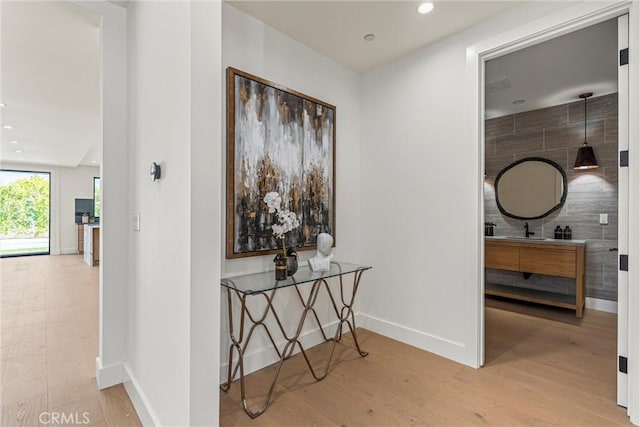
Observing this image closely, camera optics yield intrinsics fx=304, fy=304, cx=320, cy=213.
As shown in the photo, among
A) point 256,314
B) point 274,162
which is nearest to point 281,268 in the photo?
point 256,314

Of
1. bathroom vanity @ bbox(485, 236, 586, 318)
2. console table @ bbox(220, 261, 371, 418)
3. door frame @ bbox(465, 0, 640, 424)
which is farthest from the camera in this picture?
bathroom vanity @ bbox(485, 236, 586, 318)

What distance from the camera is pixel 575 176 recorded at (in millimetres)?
3805

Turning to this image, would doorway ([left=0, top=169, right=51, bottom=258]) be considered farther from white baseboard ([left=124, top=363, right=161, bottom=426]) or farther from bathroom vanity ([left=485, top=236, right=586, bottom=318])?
bathroom vanity ([left=485, top=236, right=586, bottom=318])

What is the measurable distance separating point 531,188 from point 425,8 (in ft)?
10.2

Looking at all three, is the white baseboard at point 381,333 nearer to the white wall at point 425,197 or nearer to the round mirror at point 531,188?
the white wall at point 425,197

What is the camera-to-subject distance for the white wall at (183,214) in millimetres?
1278

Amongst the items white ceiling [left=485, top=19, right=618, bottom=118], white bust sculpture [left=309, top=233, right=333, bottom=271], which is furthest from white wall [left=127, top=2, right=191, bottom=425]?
white ceiling [left=485, top=19, right=618, bottom=118]

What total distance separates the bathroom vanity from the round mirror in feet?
1.41

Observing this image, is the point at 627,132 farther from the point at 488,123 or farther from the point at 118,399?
the point at 118,399

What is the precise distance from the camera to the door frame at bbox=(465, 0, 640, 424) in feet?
5.64

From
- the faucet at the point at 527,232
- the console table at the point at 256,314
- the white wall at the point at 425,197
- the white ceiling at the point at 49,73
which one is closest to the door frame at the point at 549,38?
the white wall at the point at 425,197

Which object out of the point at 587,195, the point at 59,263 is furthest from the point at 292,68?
the point at 59,263

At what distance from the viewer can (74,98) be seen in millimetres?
3693

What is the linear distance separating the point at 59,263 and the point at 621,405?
9436 millimetres
